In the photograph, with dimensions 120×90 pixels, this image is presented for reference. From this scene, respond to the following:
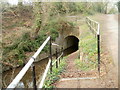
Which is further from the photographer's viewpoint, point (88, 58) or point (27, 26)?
point (27, 26)

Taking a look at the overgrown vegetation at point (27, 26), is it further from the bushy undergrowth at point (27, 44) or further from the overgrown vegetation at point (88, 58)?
the overgrown vegetation at point (88, 58)

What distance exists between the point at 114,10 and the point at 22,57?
30.3 meters

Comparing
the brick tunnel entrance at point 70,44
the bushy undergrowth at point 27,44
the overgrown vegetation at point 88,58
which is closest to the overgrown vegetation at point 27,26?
the bushy undergrowth at point 27,44

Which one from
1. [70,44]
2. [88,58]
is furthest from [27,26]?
[88,58]

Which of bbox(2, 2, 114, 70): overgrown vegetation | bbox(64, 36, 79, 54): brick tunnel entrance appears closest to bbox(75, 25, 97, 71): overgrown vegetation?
bbox(2, 2, 114, 70): overgrown vegetation

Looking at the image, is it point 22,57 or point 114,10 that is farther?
point 114,10

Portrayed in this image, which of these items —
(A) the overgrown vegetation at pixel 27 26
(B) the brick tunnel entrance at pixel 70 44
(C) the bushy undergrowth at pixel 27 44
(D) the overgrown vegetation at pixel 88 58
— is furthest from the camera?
(B) the brick tunnel entrance at pixel 70 44

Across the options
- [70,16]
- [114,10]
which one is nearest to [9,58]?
[70,16]

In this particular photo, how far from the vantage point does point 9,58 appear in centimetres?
1120

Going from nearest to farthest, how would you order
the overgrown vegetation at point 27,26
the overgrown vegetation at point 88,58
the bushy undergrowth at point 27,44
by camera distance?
the overgrown vegetation at point 88,58
the bushy undergrowth at point 27,44
the overgrown vegetation at point 27,26

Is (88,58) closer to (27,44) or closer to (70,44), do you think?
(27,44)

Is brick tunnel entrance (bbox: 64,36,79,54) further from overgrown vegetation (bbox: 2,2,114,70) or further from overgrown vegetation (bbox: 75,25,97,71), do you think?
overgrown vegetation (bbox: 75,25,97,71)

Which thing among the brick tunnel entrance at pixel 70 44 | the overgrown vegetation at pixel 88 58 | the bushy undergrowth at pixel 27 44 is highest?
the overgrown vegetation at pixel 88 58

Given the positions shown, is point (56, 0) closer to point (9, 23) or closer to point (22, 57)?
point (9, 23)
